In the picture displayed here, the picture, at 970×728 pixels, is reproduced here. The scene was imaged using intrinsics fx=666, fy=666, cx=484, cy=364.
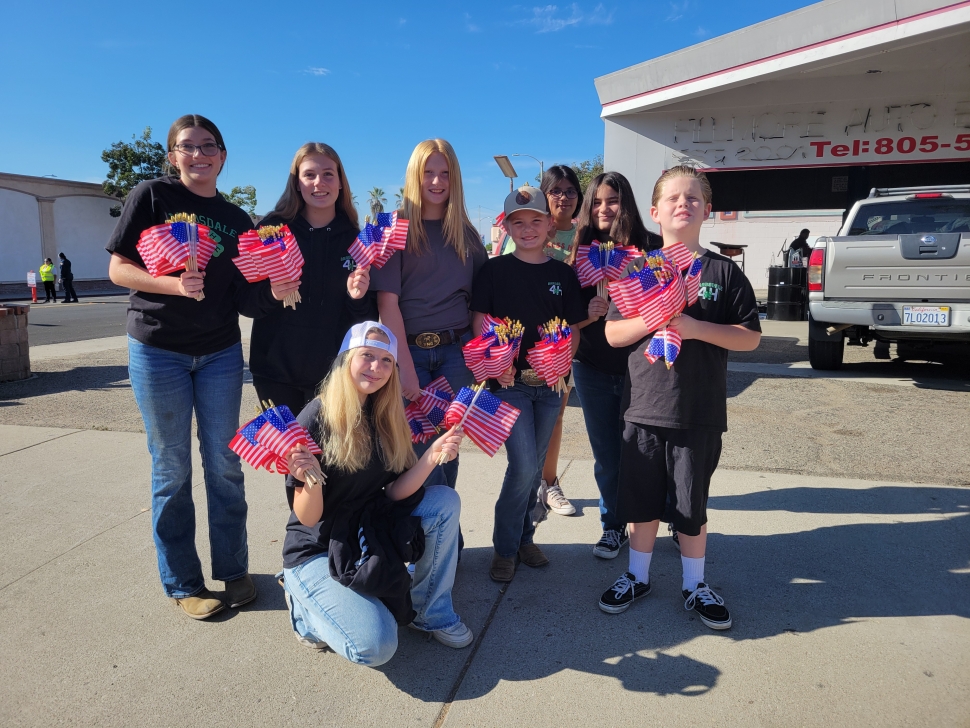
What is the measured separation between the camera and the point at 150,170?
35781mm

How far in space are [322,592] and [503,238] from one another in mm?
2187

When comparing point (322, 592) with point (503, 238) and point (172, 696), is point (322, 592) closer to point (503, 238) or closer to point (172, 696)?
point (172, 696)

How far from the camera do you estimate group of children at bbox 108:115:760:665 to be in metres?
2.48

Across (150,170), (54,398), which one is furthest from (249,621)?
(150,170)

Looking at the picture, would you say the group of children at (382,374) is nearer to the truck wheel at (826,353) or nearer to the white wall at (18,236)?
the truck wheel at (826,353)

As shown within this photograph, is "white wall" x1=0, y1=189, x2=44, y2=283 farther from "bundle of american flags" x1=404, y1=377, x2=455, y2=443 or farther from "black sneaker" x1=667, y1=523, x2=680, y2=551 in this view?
"black sneaker" x1=667, y1=523, x2=680, y2=551

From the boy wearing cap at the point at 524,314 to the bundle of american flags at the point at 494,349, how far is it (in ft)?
0.25

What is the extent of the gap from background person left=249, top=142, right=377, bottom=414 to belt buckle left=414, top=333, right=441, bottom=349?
25 centimetres

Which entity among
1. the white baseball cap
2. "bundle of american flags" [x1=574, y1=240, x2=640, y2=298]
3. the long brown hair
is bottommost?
the white baseball cap

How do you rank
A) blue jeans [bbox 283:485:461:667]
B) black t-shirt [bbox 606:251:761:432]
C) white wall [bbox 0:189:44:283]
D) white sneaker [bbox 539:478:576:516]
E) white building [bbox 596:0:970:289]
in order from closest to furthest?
blue jeans [bbox 283:485:461:667] → black t-shirt [bbox 606:251:761:432] → white sneaker [bbox 539:478:576:516] → white building [bbox 596:0:970:289] → white wall [bbox 0:189:44:283]

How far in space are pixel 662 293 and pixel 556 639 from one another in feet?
4.64

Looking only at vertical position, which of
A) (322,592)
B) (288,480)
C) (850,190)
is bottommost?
(322,592)

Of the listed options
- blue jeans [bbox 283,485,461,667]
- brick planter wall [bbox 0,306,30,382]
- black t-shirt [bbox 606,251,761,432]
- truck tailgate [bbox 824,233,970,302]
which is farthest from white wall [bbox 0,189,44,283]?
black t-shirt [bbox 606,251,761,432]

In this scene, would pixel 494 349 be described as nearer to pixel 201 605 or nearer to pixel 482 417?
pixel 482 417
